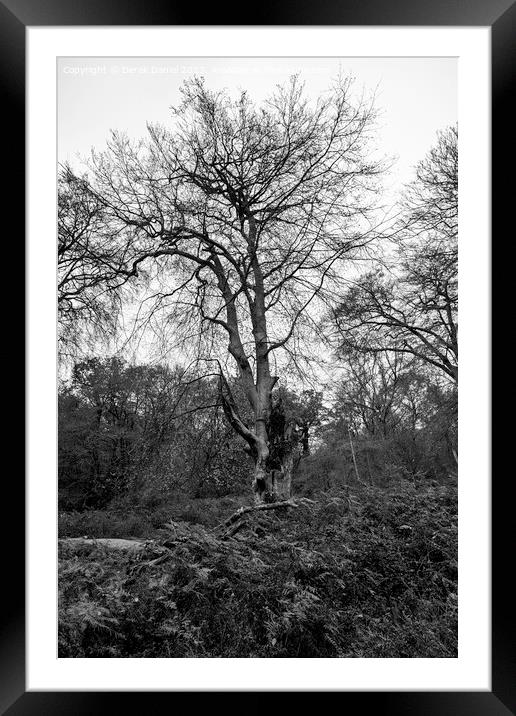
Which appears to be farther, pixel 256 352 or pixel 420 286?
pixel 256 352

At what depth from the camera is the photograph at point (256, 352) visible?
10.7 feet

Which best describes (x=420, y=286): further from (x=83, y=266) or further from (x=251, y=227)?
(x=83, y=266)

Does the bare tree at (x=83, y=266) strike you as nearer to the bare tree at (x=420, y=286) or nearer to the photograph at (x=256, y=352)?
the photograph at (x=256, y=352)

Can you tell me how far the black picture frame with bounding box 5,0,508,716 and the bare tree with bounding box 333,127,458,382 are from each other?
0.68 m

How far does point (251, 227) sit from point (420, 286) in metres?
1.35

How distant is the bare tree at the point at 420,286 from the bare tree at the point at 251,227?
0.84 ft

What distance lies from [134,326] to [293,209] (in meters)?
1.50

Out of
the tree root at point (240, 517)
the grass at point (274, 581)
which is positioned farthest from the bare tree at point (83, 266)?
the tree root at point (240, 517)
